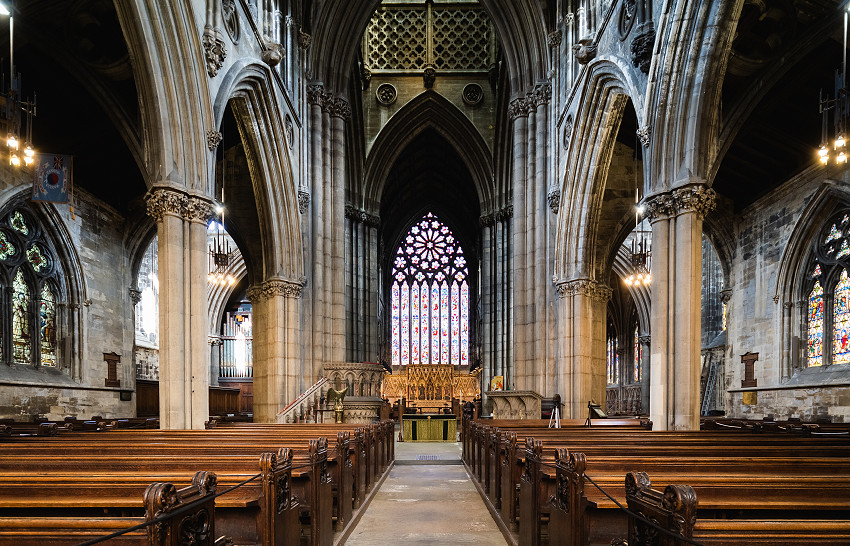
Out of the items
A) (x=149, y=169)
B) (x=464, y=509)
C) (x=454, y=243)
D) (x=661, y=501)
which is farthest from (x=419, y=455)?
(x=454, y=243)

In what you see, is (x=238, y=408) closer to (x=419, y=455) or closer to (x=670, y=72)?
(x=419, y=455)

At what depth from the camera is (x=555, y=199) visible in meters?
19.2

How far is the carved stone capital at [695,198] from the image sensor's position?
34.8 feet

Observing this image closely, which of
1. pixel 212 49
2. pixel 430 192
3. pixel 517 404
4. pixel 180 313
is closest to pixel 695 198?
pixel 180 313

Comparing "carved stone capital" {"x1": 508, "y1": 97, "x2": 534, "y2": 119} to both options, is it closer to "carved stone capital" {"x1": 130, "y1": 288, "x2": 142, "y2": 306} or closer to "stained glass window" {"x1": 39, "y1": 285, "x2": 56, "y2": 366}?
"carved stone capital" {"x1": 130, "y1": 288, "x2": 142, "y2": 306}

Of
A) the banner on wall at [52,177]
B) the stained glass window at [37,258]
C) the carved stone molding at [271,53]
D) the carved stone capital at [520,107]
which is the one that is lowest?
the stained glass window at [37,258]

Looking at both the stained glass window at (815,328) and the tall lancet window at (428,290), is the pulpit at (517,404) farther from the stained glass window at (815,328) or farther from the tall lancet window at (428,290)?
the tall lancet window at (428,290)

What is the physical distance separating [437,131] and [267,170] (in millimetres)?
16227

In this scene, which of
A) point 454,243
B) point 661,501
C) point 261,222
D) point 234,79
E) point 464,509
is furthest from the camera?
point 454,243

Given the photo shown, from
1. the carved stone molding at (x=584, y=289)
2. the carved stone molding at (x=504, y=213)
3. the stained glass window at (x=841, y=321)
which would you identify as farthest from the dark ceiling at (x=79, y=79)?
the stained glass window at (x=841, y=321)

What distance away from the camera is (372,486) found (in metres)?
10.5

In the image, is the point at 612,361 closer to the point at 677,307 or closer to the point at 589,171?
the point at 589,171

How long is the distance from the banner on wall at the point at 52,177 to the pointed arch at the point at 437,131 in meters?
18.7

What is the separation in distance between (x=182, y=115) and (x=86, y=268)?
30.8 ft
